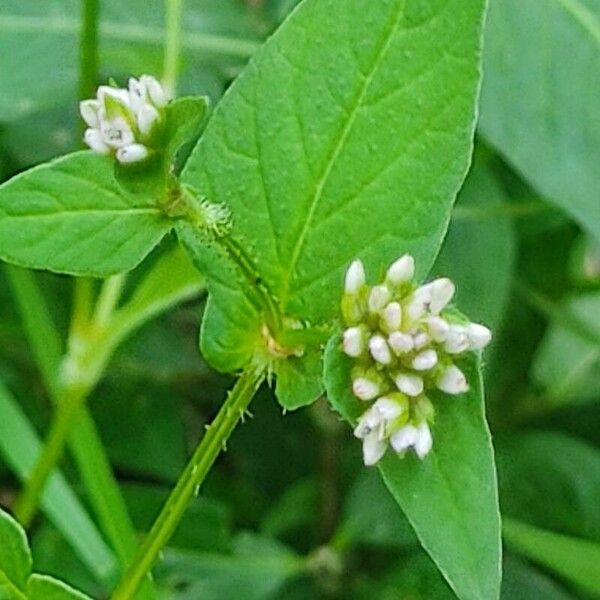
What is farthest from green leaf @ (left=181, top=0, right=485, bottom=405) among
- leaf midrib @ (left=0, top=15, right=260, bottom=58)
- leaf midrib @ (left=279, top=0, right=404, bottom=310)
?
leaf midrib @ (left=0, top=15, right=260, bottom=58)

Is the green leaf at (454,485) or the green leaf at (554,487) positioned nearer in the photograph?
the green leaf at (454,485)

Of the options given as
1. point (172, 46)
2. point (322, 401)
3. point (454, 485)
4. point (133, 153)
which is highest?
point (172, 46)

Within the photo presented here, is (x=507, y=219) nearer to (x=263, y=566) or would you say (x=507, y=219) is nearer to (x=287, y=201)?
(x=263, y=566)

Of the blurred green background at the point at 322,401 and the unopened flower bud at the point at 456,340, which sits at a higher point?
the blurred green background at the point at 322,401

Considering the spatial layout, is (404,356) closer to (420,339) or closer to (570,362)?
(420,339)

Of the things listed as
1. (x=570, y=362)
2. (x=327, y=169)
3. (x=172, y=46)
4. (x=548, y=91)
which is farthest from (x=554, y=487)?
(x=327, y=169)

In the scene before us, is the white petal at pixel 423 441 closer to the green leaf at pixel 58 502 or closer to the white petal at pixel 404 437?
the white petal at pixel 404 437

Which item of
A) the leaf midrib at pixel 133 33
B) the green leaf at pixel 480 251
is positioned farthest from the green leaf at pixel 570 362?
the leaf midrib at pixel 133 33

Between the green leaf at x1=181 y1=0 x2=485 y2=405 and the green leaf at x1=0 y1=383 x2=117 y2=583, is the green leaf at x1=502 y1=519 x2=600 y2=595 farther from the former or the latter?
the green leaf at x1=181 y1=0 x2=485 y2=405
